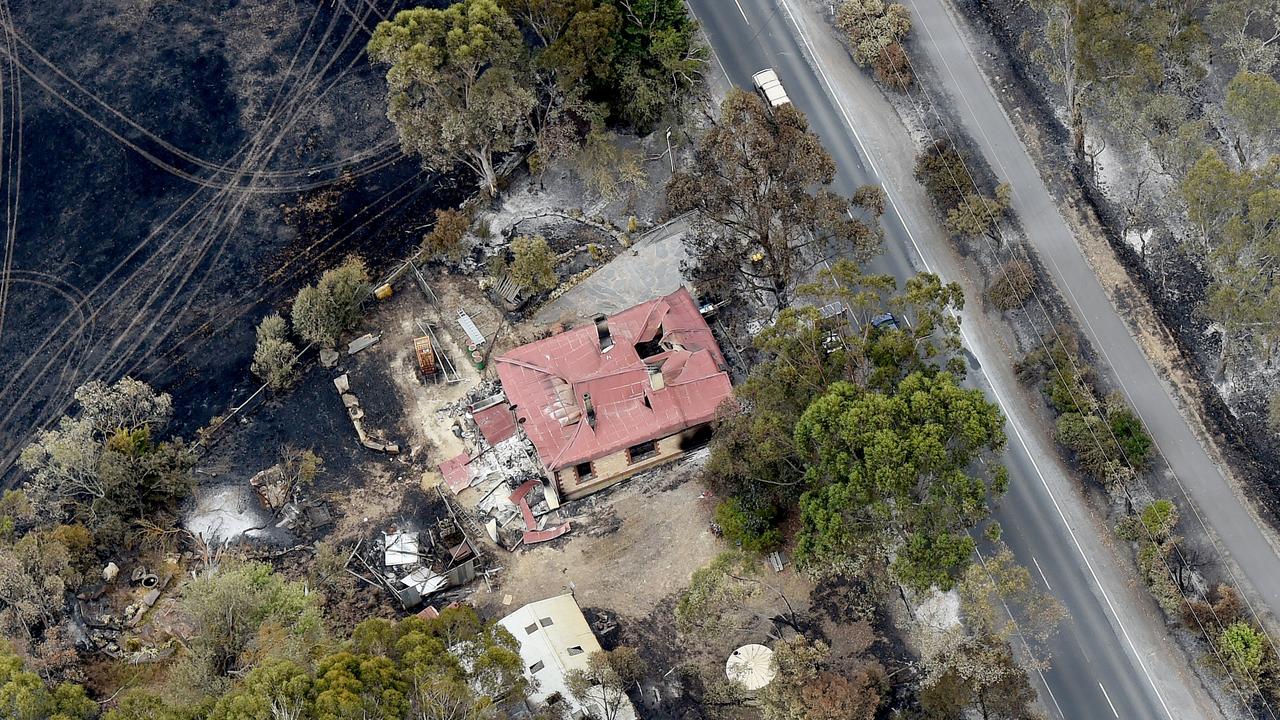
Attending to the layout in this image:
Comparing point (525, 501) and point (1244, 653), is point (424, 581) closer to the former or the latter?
point (525, 501)

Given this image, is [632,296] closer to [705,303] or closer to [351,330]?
[705,303]

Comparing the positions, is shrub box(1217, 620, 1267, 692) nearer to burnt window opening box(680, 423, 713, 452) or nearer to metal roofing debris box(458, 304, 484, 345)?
burnt window opening box(680, 423, 713, 452)

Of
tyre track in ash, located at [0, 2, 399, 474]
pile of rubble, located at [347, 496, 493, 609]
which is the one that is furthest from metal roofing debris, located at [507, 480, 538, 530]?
tyre track in ash, located at [0, 2, 399, 474]

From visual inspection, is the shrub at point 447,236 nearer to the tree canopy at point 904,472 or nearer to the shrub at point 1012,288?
the tree canopy at point 904,472

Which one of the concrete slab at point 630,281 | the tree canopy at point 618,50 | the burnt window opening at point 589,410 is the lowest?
the burnt window opening at point 589,410

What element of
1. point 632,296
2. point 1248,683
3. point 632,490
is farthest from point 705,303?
point 1248,683

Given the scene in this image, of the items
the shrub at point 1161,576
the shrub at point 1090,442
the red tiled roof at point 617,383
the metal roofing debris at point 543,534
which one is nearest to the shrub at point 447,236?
the red tiled roof at point 617,383
